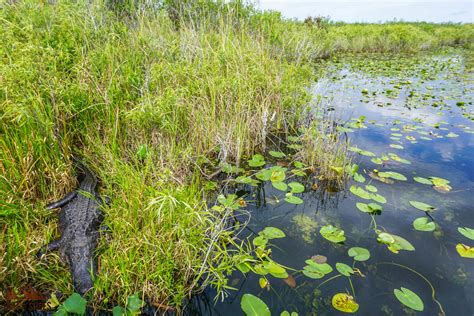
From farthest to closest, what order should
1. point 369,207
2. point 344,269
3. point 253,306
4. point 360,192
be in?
point 360,192 → point 369,207 → point 344,269 → point 253,306

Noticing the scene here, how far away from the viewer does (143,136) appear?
10.4 feet

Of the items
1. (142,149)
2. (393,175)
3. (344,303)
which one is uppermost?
(142,149)

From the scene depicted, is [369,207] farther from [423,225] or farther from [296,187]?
[296,187]

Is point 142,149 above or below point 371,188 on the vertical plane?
above

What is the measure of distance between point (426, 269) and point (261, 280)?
51.7 inches

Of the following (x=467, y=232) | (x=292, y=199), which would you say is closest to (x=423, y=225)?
(x=467, y=232)

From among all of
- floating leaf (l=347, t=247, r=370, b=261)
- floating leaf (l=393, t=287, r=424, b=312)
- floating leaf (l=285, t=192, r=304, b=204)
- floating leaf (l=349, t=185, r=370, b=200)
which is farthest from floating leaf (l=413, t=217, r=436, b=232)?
floating leaf (l=285, t=192, r=304, b=204)

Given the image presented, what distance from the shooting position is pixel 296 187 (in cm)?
319

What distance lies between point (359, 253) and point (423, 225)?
2.60 feet

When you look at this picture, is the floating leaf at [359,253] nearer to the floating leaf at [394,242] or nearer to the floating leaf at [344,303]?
the floating leaf at [394,242]

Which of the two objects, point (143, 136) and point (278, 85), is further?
point (278, 85)

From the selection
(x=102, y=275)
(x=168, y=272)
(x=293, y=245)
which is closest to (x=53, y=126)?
(x=102, y=275)

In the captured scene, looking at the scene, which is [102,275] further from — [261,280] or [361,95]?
Result: [361,95]

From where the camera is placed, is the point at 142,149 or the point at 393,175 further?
the point at 393,175
